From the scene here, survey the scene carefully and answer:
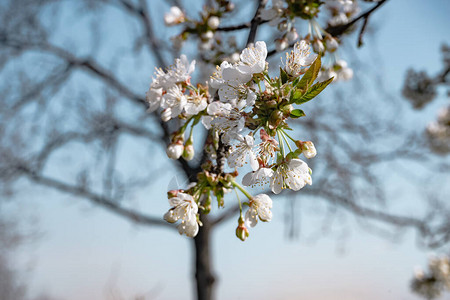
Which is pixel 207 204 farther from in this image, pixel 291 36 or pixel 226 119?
pixel 291 36

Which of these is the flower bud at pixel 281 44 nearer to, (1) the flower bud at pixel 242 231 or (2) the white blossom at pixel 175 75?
(2) the white blossom at pixel 175 75

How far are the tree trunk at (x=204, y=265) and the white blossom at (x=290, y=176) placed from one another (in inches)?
123

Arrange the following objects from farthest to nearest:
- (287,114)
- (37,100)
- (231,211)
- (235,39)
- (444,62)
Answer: (37,100) → (231,211) → (444,62) → (235,39) → (287,114)

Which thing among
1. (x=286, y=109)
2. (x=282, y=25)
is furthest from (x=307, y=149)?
(x=282, y=25)

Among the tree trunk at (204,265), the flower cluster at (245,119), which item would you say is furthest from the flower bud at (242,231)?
the tree trunk at (204,265)

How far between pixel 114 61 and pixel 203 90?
440cm

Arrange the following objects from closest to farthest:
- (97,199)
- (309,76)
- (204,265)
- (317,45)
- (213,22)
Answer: (309,76) < (317,45) < (213,22) < (204,265) < (97,199)

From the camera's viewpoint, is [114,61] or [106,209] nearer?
[106,209]

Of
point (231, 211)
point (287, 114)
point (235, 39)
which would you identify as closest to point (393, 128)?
point (231, 211)

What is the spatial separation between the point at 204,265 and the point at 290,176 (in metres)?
3.49

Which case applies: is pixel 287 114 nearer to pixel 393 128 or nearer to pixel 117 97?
pixel 117 97

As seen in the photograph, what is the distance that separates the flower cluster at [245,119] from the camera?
0.82m

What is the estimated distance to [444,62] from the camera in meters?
2.80

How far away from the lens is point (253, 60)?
835 mm
